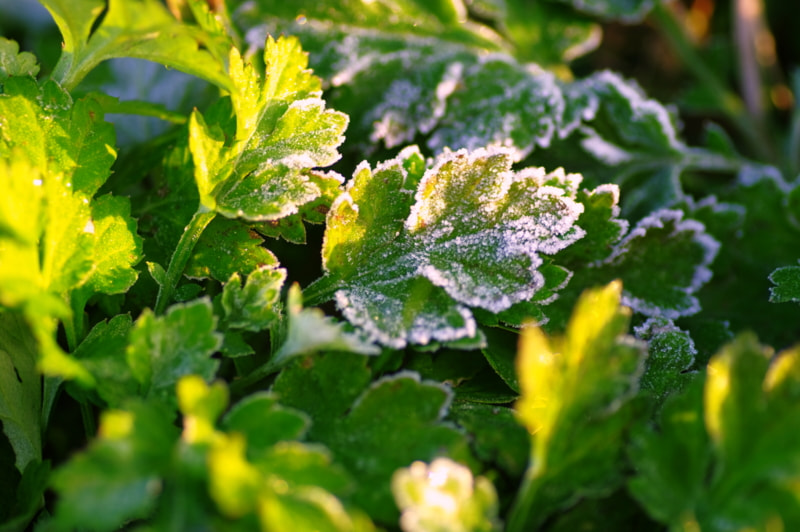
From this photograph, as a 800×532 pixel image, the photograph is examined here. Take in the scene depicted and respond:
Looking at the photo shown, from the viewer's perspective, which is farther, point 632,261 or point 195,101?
point 195,101

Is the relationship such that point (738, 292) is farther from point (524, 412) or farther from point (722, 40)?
point (722, 40)

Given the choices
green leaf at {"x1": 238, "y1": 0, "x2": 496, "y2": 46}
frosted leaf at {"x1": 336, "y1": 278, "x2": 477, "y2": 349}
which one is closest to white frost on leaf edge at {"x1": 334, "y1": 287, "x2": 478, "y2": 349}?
frosted leaf at {"x1": 336, "y1": 278, "x2": 477, "y2": 349}

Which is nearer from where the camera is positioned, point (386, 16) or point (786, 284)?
point (786, 284)

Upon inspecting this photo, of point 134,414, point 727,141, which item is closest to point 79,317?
point 134,414

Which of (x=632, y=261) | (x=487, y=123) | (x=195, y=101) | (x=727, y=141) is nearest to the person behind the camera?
(x=632, y=261)

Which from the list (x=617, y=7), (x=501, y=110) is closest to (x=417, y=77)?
(x=501, y=110)

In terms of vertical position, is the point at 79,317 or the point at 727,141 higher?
the point at 79,317

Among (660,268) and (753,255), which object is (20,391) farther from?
(753,255)
